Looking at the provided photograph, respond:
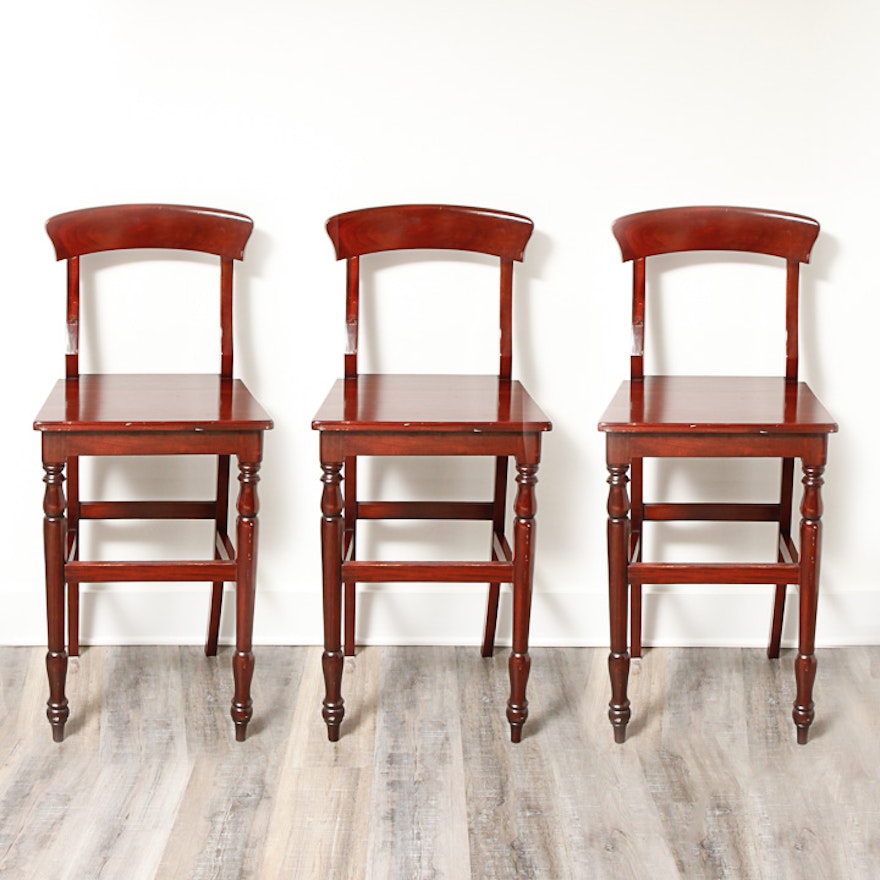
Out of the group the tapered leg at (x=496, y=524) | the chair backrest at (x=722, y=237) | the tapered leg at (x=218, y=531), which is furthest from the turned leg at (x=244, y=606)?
the chair backrest at (x=722, y=237)

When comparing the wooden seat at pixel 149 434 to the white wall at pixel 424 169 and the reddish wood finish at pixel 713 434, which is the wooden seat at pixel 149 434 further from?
the reddish wood finish at pixel 713 434

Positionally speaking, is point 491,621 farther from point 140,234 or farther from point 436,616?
point 140,234

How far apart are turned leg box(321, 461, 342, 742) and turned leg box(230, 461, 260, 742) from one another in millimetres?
131

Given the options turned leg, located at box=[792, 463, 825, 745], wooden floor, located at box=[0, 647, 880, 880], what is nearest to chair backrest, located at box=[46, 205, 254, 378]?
wooden floor, located at box=[0, 647, 880, 880]

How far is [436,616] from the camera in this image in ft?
9.33

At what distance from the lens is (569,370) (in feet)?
9.14

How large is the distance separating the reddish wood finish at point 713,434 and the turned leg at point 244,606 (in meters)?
0.66

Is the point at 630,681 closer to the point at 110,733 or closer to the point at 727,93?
the point at 110,733

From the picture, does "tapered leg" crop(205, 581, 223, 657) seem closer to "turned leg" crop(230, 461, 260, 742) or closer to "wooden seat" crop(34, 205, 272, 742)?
"wooden seat" crop(34, 205, 272, 742)

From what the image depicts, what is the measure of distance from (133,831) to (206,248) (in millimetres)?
1183

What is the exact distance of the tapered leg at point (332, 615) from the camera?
7.59 ft

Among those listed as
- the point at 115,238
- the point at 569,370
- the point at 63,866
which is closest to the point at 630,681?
the point at 569,370

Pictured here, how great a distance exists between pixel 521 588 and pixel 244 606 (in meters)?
0.52

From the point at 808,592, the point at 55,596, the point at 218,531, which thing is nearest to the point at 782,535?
the point at 808,592
